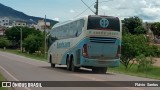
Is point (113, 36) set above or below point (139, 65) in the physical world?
above

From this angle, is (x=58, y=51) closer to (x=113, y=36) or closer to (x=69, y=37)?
(x=69, y=37)

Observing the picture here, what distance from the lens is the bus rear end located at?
93.7ft

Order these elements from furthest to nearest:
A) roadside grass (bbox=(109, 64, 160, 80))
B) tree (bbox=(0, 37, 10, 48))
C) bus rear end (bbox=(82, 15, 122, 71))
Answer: tree (bbox=(0, 37, 10, 48))
bus rear end (bbox=(82, 15, 122, 71))
roadside grass (bbox=(109, 64, 160, 80))

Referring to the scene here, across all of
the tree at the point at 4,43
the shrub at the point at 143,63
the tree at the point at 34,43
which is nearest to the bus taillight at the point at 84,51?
the shrub at the point at 143,63

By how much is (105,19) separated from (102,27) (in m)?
0.57

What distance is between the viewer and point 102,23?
2870 centimetres

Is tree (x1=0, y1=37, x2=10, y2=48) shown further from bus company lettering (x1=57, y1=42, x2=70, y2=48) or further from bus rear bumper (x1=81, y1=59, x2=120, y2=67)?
bus rear bumper (x1=81, y1=59, x2=120, y2=67)

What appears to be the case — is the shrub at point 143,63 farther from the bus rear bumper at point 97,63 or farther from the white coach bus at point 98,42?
the bus rear bumper at point 97,63

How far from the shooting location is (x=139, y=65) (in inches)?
1822

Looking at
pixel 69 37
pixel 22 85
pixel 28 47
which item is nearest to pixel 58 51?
pixel 69 37

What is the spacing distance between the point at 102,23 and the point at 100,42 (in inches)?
47.5

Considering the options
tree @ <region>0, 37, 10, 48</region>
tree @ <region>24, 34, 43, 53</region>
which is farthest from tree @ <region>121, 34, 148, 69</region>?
tree @ <region>0, 37, 10, 48</region>

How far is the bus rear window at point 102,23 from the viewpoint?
28562 millimetres

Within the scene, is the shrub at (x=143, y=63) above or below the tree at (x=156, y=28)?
below
